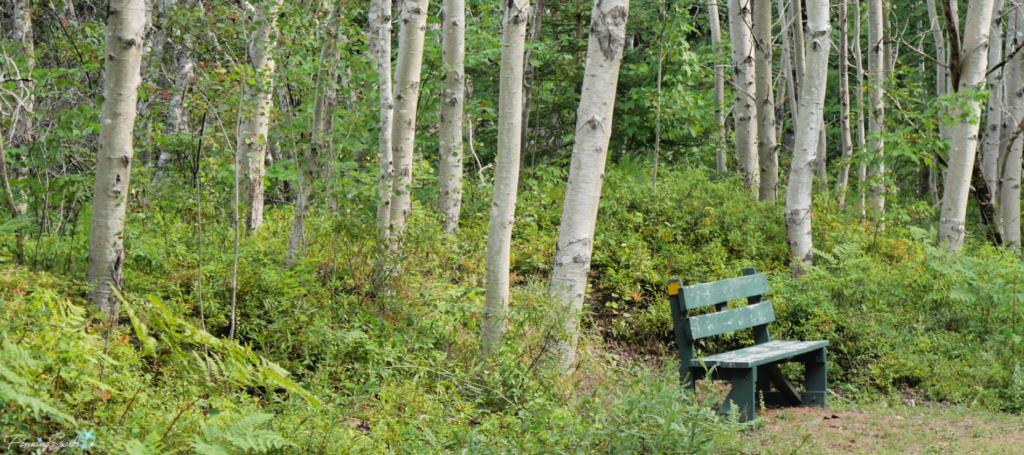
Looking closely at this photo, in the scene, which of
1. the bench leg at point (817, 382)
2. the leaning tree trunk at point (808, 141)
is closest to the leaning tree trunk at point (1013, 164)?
the leaning tree trunk at point (808, 141)

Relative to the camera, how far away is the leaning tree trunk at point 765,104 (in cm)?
940

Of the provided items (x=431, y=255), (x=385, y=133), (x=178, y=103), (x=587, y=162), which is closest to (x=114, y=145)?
(x=385, y=133)

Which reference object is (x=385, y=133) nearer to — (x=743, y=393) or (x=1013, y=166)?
(x=743, y=393)

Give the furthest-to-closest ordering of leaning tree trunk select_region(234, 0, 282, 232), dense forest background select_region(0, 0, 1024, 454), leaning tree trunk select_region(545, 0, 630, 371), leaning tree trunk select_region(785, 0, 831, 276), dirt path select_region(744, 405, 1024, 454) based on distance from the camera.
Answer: leaning tree trunk select_region(785, 0, 831, 276) → leaning tree trunk select_region(234, 0, 282, 232) → leaning tree trunk select_region(545, 0, 630, 371) → dirt path select_region(744, 405, 1024, 454) → dense forest background select_region(0, 0, 1024, 454)

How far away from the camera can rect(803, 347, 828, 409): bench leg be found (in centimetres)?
542

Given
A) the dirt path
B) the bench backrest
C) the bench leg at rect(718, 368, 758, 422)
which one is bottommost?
the dirt path

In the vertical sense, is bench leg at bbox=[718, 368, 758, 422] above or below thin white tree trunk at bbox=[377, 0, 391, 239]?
below

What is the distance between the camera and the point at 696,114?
10422 millimetres

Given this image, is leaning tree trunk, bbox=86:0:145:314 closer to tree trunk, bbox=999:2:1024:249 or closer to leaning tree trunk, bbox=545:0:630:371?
leaning tree trunk, bbox=545:0:630:371

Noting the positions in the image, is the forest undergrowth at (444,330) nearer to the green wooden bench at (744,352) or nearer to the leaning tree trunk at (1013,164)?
the green wooden bench at (744,352)

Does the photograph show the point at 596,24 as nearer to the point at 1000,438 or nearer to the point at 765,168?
the point at 1000,438

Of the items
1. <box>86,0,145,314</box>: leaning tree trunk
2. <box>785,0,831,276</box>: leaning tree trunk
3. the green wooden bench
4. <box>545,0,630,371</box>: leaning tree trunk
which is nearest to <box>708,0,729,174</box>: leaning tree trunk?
<box>785,0,831,276</box>: leaning tree trunk

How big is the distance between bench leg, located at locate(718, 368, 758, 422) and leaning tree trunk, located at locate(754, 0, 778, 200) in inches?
213

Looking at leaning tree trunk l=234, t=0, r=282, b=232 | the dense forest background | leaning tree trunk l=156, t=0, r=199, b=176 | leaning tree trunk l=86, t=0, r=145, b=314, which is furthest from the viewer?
leaning tree trunk l=156, t=0, r=199, b=176
